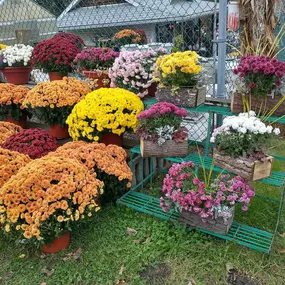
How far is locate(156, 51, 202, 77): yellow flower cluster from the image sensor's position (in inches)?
115

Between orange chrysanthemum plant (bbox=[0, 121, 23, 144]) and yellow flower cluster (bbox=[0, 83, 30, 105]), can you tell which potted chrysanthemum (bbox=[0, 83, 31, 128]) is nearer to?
yellow flower cluster (bbox=[0, 83, 30, 105])

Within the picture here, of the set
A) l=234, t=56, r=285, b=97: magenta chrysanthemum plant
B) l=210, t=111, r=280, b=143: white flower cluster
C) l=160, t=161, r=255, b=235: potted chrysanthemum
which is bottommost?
l=160, t=161, r=255, b=235: potted chrysanthemum

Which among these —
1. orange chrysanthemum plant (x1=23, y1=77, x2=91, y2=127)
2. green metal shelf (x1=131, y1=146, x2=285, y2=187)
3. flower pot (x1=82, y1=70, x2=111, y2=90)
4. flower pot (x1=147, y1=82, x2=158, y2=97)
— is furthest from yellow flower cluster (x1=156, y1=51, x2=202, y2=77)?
orange chrysanthemum plant (x1=23, y1=77, x2=91, y2=127)

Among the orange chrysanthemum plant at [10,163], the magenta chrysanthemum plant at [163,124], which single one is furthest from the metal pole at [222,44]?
the orange chrysanthemum plant at [10,163]

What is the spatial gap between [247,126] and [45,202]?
5.26ft

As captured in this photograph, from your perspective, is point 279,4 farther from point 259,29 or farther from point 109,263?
point 109,263

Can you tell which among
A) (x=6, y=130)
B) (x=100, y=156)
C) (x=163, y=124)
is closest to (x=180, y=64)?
(x=163, y=124)

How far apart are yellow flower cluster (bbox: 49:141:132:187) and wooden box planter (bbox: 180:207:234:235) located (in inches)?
26.0

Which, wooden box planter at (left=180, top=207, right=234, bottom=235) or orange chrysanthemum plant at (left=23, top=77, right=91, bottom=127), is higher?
orange chrysanthemum plant at (left=23, top=77, right=91, bottom=127)

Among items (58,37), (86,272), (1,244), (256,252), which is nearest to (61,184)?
(86,272)

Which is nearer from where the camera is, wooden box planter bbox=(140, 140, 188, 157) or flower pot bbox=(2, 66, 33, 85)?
wooden box planter bbox=(140, 140, 188, 157)

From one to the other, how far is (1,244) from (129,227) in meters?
1.10

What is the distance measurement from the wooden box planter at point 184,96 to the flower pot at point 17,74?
289 centimetres

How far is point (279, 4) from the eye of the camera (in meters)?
3.79
